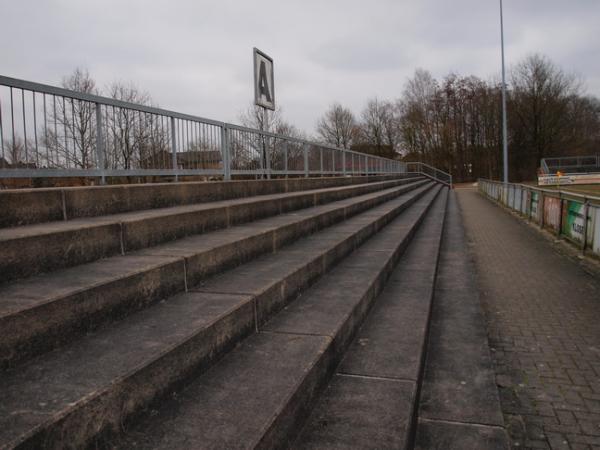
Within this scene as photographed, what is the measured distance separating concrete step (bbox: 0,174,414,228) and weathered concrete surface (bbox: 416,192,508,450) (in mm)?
3145

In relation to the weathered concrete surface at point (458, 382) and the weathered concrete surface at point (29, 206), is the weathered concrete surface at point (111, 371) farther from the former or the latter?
the weathered concrete surface at point (29, 206)

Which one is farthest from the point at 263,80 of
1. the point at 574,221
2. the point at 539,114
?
the point at 539,114

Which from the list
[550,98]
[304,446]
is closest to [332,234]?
[304,446]

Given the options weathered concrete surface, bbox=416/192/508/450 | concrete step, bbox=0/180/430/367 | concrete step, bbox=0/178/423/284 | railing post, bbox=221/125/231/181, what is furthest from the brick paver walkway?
railing post, bbox=221/125/231/181

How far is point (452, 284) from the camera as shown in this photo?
6.00m

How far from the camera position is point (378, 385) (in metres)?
2.70

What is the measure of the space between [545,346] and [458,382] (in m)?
1.44

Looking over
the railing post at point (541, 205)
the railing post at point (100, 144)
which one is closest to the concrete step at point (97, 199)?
the railing post at point (100, 144)

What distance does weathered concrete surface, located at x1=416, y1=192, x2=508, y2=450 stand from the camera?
8.33 feet

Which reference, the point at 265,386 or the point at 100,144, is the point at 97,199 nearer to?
the point at 100,144

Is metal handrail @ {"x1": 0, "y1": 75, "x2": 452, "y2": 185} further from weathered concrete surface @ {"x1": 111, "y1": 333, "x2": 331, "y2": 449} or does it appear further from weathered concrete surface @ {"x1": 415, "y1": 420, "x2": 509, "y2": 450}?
weathered concrete surface @ {"x1": 415, "y1": 420, "x2": 509, "y2": 450}

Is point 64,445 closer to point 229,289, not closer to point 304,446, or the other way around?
point 304,446

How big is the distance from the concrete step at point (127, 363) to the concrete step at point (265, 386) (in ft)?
0.28

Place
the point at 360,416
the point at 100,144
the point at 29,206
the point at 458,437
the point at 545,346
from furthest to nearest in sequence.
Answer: the point at 100,144 < the point at 545,346 < the point at 29,206 < the point at 458,437 < the point at 360,416
